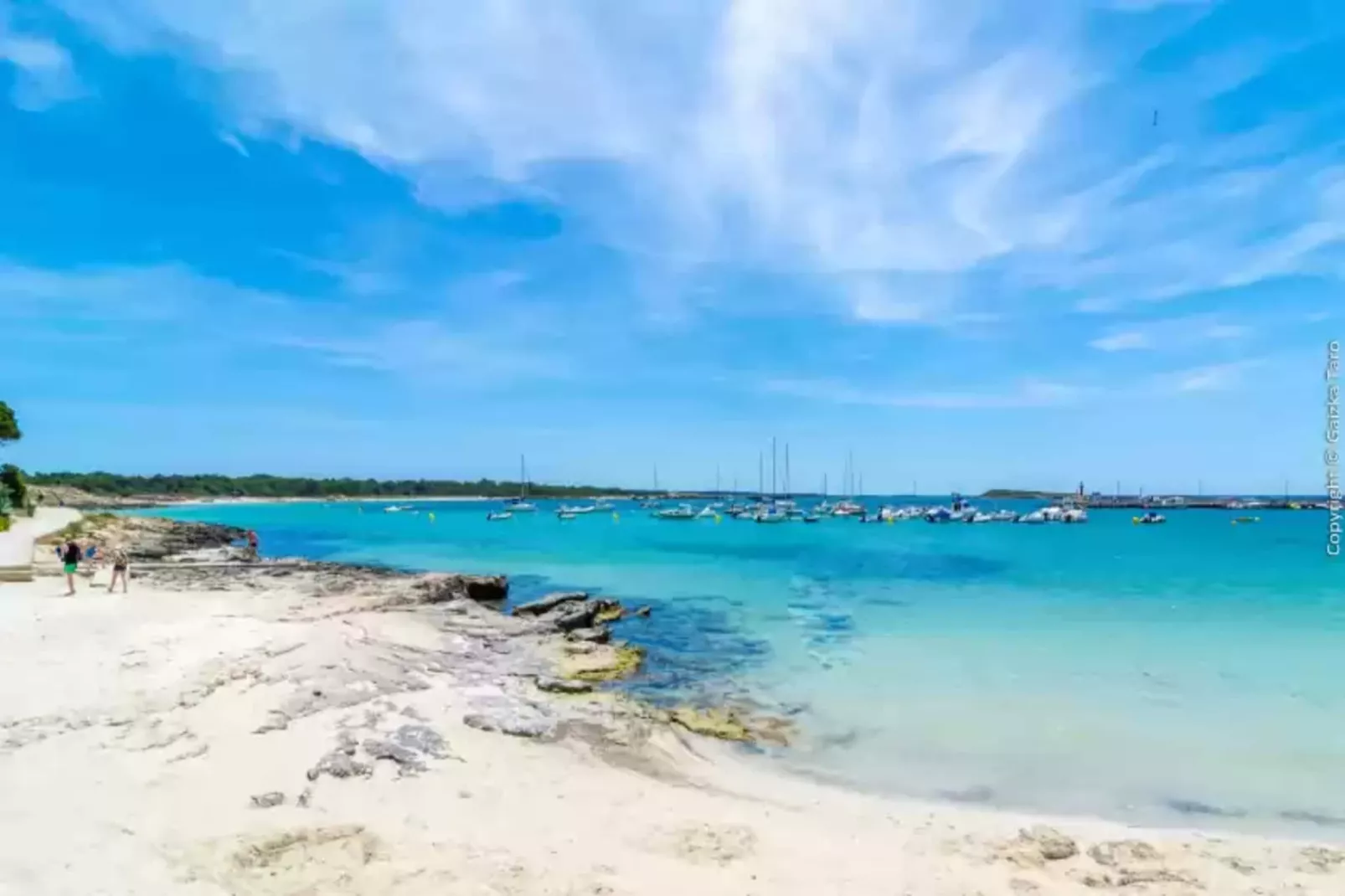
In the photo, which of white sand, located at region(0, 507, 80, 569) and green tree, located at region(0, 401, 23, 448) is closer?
white sand, located at region(0, 507, 80, 569)

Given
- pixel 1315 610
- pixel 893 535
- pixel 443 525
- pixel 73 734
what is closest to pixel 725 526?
pixel 893 535

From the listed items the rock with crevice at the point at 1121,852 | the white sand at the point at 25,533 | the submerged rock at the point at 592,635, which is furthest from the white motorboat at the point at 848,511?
the rock with crevice at the point at 1121,852

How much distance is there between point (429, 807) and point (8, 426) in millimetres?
43578

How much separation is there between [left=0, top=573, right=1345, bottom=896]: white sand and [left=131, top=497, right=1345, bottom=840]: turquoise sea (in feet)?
6.10

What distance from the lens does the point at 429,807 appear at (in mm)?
8219

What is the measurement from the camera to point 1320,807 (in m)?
A: 9.91

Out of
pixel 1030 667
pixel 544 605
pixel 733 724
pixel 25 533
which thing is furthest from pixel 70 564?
pixel 1030 667

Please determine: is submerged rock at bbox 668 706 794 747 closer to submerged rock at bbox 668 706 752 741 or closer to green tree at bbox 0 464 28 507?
submerged rock at bbox 668 706 752 741

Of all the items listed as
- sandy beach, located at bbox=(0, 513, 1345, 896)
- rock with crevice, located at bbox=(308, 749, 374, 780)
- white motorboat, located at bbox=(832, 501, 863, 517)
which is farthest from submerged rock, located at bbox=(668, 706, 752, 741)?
white motorboat, located at bbox=(832, 501, 863, 517)

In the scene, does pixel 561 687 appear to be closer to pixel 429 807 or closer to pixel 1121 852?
pixel 429 807

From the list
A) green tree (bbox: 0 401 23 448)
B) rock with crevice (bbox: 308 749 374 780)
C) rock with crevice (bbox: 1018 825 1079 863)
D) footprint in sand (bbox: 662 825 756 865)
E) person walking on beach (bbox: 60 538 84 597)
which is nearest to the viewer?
footprint in sand (bbox: 662 825 756 865)

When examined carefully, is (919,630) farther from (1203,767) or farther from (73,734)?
(73,734)

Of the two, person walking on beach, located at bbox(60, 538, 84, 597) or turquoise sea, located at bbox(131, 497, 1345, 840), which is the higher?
person walking on beach, located at bbox(60, 538, 84, 597)

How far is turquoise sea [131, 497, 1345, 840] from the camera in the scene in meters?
10.8
